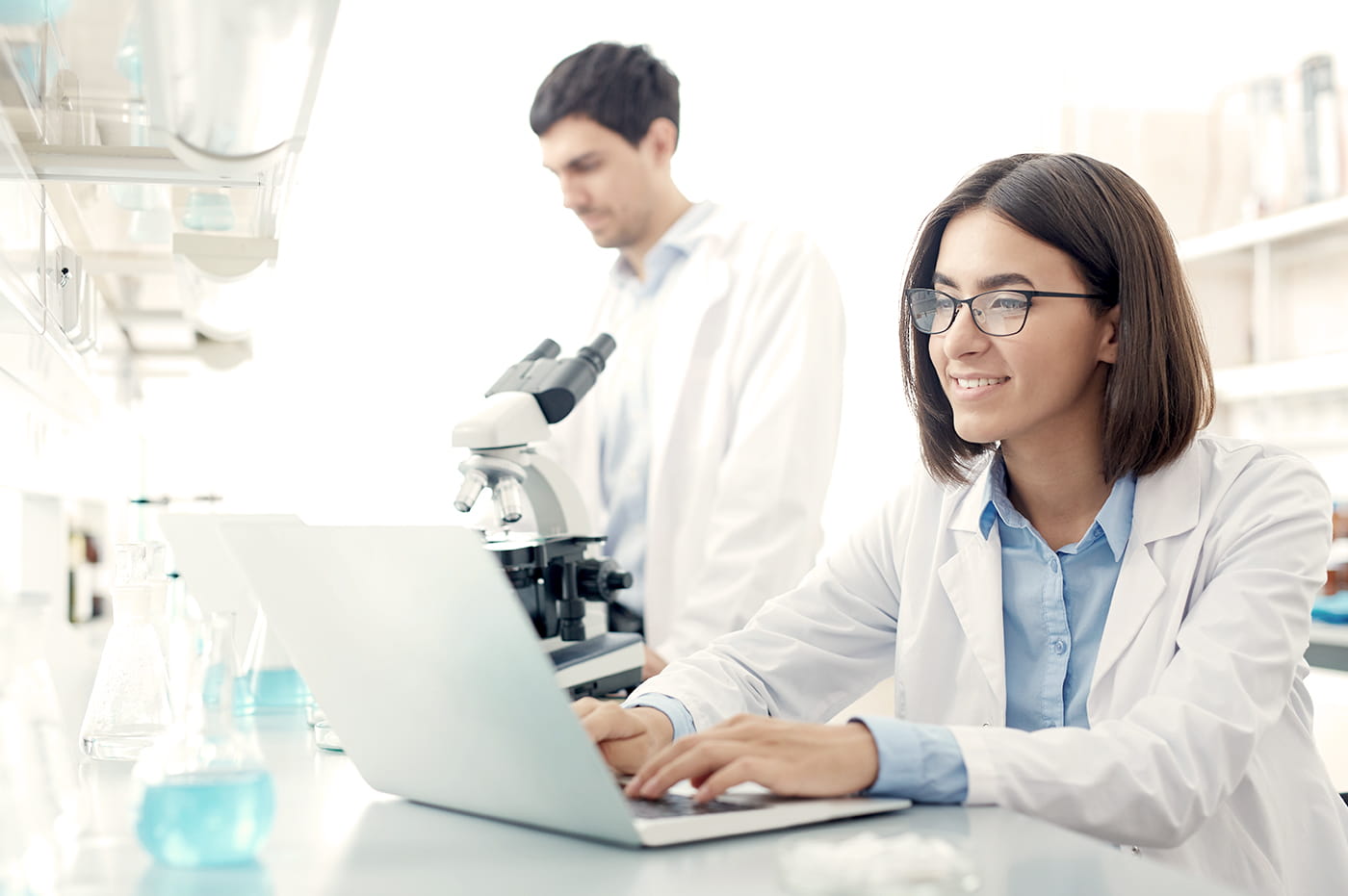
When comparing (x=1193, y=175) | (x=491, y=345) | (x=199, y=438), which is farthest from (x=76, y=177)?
(x=1193, y=175)

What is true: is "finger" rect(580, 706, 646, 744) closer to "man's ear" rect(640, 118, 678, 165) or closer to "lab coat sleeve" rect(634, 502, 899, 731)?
"lab coat sleeve" rect(634, 502, 899, 731)

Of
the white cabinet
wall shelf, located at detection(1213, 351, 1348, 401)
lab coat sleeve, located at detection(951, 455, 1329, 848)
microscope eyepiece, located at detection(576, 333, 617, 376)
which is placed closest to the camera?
lab coat sleeve, located at detection(951, 455, 1329, 848)

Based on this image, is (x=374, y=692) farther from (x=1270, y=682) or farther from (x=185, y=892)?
(x=1270, y=682)

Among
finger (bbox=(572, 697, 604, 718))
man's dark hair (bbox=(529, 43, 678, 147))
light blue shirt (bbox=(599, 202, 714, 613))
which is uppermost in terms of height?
man's dark hair (bbox=(529, 43, 678, 147))

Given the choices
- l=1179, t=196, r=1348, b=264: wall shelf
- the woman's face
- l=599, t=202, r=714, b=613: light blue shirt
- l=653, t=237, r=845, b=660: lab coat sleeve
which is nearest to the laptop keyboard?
the woman's face

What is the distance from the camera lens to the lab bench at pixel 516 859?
0.64m

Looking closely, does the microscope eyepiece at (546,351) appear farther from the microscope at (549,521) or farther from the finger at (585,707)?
the finger at (585,707)

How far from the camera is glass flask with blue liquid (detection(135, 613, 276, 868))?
0.67m

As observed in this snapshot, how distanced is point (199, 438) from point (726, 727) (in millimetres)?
3291

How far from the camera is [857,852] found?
618 mm

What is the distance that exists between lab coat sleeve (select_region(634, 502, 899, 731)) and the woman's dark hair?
29 centimetres

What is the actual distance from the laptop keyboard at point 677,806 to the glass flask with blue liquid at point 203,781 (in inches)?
9.1

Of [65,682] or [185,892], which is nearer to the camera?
[185,892]

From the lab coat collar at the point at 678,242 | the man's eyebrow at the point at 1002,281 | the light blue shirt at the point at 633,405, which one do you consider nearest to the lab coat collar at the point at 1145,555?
the man's eyebrow at the point at 1002,281
